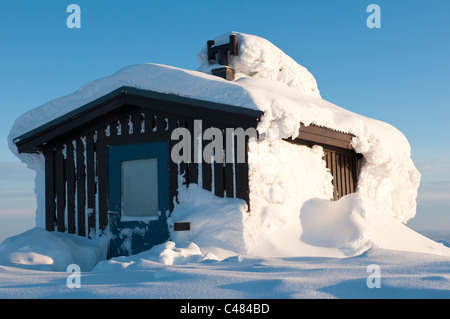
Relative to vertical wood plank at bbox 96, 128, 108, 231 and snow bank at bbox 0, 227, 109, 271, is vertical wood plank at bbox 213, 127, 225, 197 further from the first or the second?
snow bank at bbox 0, 227, 109, 271

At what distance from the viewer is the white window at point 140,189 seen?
8820 mm

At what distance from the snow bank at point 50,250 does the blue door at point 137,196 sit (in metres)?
0.37

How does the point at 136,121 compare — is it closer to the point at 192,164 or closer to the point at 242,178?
the point at 192,164

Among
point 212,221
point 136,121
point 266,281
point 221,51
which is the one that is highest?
point 221,51

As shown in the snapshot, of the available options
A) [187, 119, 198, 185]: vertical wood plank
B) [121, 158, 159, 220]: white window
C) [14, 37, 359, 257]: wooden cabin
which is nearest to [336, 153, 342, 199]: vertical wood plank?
[14, 37, 359, 257]: wooden cabin

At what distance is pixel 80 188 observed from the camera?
9523 millimetres

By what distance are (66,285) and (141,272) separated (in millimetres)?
840

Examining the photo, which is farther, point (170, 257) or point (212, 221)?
point (212, 221)

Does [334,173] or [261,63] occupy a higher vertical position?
[261,63]

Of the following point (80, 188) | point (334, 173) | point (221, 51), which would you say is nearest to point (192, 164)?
point (80, 188)

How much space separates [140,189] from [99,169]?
38.7 inches

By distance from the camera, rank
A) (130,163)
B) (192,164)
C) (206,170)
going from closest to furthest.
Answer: (206,170) < (192,164) < (130,163)

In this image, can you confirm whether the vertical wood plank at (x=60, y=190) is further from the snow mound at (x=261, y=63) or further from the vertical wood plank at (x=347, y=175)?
the vertical wood plank at (x=347, y=175)

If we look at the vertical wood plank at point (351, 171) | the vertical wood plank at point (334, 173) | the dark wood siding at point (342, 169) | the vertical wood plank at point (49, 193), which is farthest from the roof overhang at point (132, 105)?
the vertical wood plank at point (351, 171)
